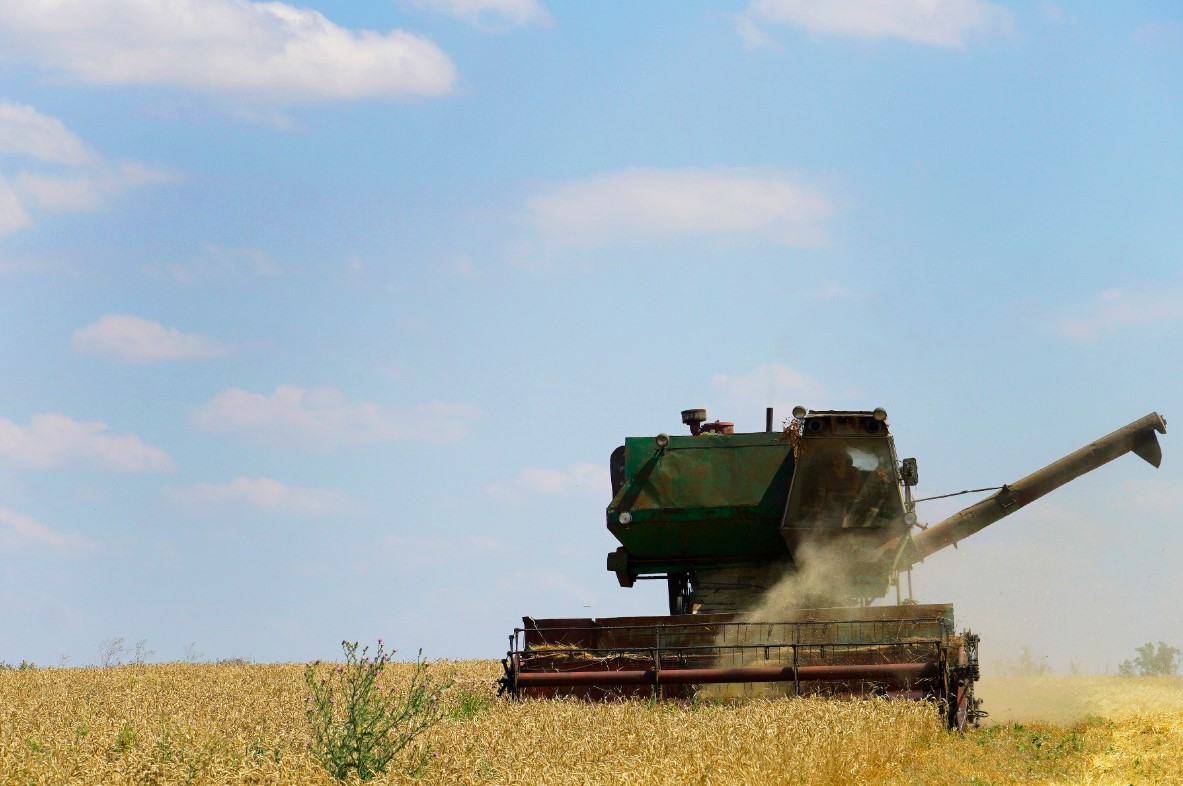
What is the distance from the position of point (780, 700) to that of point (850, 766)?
2.87 m

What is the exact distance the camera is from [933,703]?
13.2 metres

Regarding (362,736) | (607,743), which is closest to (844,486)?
(607,743)

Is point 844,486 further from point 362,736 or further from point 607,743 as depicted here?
point 362,736

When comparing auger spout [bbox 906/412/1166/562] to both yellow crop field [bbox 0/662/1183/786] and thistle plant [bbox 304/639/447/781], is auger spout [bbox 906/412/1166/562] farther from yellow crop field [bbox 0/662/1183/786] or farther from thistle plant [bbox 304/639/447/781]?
thistle plant [bbox 304/639/447/781]

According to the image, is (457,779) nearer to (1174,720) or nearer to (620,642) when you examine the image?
(620,642)

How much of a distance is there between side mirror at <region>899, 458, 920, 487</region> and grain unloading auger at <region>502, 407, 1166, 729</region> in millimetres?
25

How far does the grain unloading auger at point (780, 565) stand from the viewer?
13945 millimetres

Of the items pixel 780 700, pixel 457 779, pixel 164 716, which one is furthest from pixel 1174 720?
pixel 164 716

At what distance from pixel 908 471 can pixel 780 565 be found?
1.87 m

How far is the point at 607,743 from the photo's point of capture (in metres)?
10.6

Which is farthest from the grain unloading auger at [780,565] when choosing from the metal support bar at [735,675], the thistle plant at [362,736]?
the thistle plant at [362,736]

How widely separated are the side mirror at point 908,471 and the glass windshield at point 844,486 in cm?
18

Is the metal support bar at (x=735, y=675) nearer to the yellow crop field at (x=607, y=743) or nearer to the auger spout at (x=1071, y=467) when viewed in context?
the yellow crop field at (x=607, y=743)

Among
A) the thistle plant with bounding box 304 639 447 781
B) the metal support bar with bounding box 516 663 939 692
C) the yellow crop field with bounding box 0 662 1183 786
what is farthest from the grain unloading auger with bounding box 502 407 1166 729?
the thistle plant with bounding box 304 639 447 781
